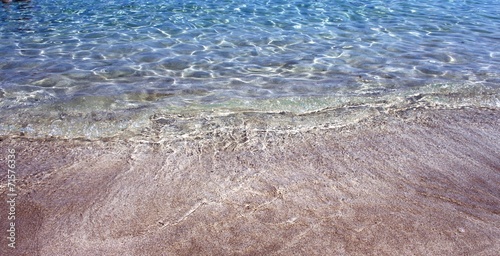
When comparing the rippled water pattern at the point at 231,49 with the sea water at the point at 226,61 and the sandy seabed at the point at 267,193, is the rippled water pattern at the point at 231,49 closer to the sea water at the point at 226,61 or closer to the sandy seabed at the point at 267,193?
the sea water at the point at 226,61

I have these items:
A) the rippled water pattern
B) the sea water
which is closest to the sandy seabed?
the sea water

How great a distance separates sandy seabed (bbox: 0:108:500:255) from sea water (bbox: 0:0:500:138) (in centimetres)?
72

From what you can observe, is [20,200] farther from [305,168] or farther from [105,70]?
[105,70]

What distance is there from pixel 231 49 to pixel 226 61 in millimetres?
685

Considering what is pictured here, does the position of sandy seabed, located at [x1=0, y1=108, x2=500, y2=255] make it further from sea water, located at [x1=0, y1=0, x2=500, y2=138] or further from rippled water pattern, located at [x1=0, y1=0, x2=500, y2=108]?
rippled water pattern, located at [x1=0, y1=0, x2=500, y2=108]

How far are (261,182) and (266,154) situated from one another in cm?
51

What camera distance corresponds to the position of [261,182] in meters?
3.74

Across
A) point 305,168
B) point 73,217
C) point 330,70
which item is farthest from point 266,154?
point 330,70

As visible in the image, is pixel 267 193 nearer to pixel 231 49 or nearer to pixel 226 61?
pixel 226 61

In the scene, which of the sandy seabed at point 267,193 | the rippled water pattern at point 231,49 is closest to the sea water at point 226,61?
the rippled water pattern at point 231,49

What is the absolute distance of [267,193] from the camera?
3576 millimetres

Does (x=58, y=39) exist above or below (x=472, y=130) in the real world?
below

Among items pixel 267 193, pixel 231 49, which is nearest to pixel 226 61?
pixel 231 49

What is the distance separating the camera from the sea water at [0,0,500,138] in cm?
540
